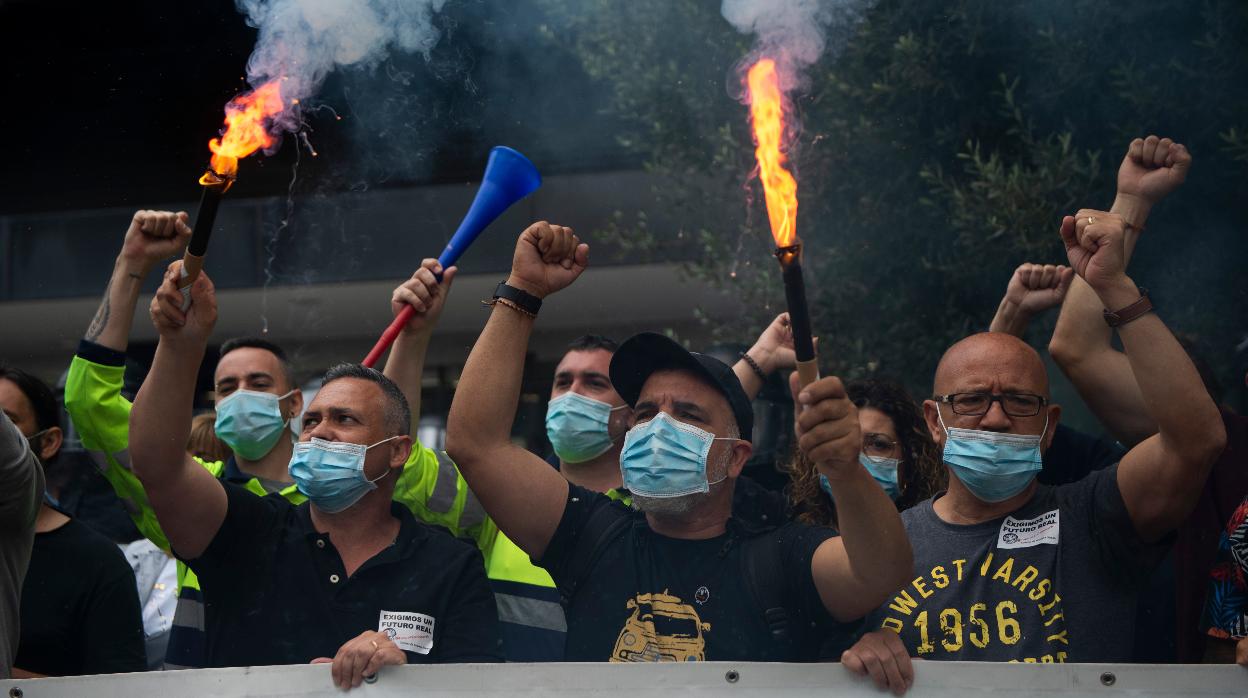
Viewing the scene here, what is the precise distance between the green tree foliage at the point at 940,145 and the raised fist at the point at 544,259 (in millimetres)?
2371

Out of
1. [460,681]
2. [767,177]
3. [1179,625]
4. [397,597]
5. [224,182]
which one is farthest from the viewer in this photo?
[1179,625]

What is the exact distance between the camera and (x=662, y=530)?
3.34 metres

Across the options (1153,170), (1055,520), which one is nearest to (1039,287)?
(1153,170)

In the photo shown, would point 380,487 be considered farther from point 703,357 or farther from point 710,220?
point 710,220

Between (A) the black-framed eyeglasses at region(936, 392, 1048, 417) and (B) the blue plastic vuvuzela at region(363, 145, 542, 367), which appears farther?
(B) the blue plastic vuvuzela at region(363, 145, 542, 367)

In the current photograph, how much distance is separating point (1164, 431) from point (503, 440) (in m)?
1.47

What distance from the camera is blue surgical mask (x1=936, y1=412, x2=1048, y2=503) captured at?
3.34 m

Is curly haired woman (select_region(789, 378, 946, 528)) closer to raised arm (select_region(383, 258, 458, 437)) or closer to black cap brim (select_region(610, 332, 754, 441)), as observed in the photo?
black cap brim (select_region(610, 332, 754, 441))

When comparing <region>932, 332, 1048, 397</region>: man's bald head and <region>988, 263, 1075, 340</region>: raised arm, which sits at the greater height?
<region>988, 263, 1075, 340</region>: raised arm

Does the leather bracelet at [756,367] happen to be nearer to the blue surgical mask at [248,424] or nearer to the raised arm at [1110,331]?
the raised arm at [1110,331]

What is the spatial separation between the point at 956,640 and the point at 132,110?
13.2 ft

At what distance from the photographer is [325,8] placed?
4.03 meters

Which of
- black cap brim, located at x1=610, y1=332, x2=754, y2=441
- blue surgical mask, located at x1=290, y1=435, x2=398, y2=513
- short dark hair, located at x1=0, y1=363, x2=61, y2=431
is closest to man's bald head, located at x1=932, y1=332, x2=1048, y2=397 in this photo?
black cap brim, located at x1=610, y1=332, x2=754, y2=441

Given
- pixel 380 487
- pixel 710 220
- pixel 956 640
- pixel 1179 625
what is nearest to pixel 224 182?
pixel 380 487
